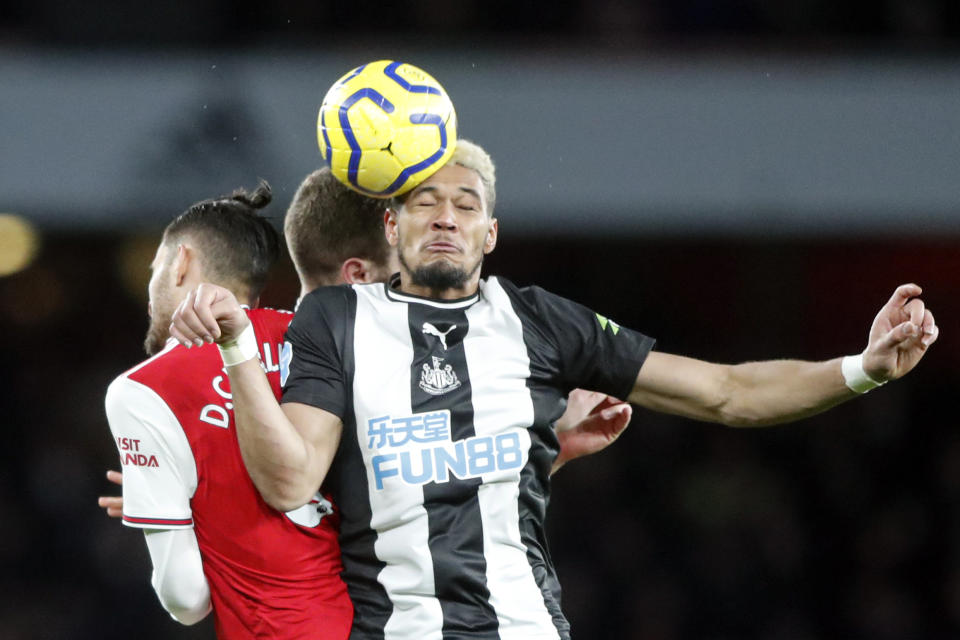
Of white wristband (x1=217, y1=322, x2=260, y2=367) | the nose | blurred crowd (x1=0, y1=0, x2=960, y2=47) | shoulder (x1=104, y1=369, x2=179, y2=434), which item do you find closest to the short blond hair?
the nose

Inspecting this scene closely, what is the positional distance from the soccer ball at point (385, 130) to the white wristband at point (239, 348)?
2.24 feet

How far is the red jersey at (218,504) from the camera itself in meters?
3.15

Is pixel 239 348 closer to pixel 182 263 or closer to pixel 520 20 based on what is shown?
pixel 182 263

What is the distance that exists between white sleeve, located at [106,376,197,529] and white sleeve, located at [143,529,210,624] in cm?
4

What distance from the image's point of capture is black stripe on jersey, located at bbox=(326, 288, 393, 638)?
125 inches

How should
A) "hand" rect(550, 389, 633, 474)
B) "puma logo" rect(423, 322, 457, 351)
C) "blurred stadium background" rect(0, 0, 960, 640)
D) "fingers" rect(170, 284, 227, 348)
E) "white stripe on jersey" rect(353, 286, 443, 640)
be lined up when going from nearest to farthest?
1. "fingers" rect(170, 284, 227, 348)
2. "white stripe on jersey" rect(353, 286, 443, 640)
3. "puma logo" rect(423, 322, 457, 351)
4. "hand" rect(550, 389, 633, 474)
5. "blurred stadium background" rect(0, 0, 960, 640)

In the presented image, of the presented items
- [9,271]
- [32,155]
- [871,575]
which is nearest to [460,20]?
[32,155]

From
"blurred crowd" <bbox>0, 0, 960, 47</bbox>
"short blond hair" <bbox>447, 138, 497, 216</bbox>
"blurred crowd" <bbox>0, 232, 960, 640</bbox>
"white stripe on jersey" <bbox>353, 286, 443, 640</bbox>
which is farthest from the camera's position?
"blurred crowd" <bbox>0, 232, 960, 640</bbox>

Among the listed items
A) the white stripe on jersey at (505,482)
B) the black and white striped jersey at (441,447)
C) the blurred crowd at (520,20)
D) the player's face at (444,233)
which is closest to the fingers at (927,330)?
the black and white striped jersey at (441,447)

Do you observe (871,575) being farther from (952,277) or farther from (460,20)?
(460,20)

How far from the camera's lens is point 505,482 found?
10.6 ft

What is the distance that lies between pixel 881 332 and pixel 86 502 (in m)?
7.10

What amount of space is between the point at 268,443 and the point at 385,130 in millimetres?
918

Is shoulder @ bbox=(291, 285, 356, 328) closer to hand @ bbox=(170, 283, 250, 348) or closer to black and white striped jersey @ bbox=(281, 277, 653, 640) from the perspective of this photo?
black and white striped jersey @ bbox=(281, 277, 653, 640)
